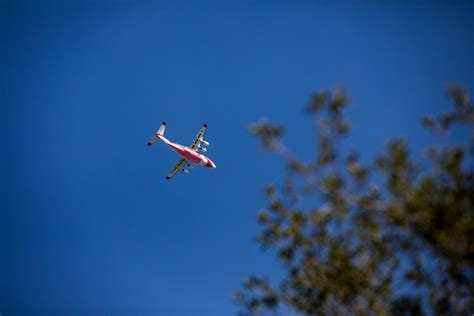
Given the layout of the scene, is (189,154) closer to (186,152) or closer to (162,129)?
(186,152)

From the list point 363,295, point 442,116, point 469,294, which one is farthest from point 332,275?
point 442,116

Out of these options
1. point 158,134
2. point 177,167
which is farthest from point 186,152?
point 177,167

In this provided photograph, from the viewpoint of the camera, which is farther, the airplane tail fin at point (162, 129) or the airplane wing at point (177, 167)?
the airplane wing at point (177, 167)

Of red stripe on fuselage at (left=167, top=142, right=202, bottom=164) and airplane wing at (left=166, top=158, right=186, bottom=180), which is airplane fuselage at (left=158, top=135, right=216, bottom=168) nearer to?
red stripe on fuselage at (left=167, top=142, right=202, bottom=164)

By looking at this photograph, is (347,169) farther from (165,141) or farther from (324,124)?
(165,141)

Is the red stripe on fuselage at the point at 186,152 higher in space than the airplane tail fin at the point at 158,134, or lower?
lower

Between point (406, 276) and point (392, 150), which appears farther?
point (406, 276)

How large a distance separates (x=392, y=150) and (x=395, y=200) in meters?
1.91

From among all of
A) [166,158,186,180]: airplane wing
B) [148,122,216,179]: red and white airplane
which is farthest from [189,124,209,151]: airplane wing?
[166,158,186,180]: airplane wing

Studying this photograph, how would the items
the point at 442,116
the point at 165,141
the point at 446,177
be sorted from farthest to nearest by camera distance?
the point at 165,141
the point at 442,116
the point at 446,177

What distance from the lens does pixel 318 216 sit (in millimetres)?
15422

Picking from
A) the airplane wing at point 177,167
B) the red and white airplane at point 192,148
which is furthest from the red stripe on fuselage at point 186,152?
the airplane wing at point 177,167

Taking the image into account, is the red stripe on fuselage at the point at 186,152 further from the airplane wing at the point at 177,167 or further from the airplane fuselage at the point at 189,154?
the airplane wing at the point at 177,167

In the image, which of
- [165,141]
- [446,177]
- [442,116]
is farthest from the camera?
[165,141]
